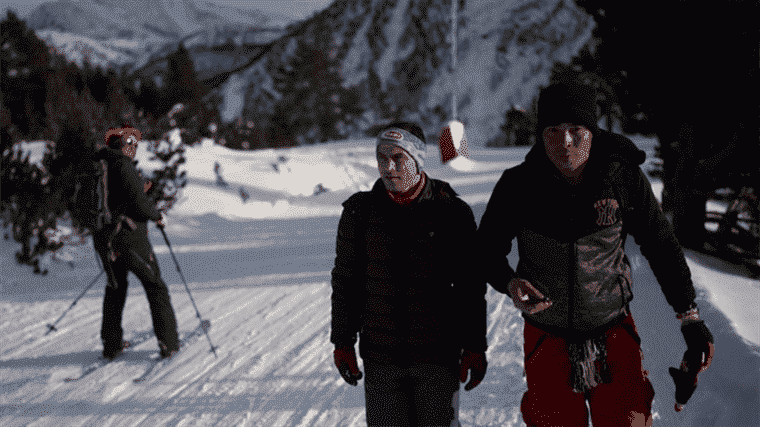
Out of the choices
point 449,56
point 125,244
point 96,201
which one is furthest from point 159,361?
point 449,56

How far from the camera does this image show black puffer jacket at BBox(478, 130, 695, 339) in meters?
1.95

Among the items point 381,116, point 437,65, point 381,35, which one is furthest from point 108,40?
point 381,116

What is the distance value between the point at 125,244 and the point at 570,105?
12.7 ft

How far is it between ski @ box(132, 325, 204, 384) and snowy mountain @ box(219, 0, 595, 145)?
8097 centimetres

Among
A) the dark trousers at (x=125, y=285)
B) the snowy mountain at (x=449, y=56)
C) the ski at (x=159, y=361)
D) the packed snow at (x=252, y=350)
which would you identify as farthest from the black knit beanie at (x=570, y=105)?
the snowy mountain at (x=449, y=56)

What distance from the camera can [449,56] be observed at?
106 meters

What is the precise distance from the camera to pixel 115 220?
4172 mm

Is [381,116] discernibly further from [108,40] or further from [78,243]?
[108,40]

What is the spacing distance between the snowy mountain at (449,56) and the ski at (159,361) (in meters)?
81.0

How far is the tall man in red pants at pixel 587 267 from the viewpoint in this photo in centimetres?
194

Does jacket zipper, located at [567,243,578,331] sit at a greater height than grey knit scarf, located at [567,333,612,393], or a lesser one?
greater

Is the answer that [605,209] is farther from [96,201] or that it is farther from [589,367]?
[96,201]

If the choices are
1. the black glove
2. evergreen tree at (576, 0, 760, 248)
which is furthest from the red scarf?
evergreen tree at (576, 0, 760, 248)

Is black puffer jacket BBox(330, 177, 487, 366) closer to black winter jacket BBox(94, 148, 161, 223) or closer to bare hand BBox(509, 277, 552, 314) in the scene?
bare hand BBox(509, 277, 552, 314)
